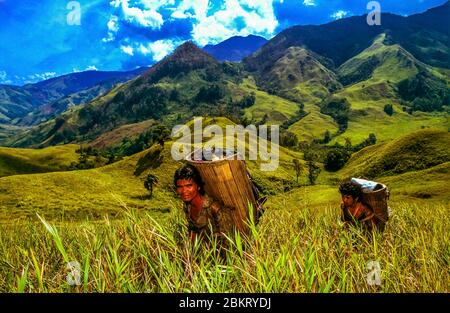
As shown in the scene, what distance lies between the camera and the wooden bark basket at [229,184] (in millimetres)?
5766

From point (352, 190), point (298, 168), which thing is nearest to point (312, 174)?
point (298, 168)

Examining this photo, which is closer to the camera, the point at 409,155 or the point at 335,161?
the point at 409,155

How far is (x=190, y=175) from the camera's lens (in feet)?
19.2

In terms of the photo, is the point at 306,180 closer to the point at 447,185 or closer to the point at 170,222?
the point at 447,185

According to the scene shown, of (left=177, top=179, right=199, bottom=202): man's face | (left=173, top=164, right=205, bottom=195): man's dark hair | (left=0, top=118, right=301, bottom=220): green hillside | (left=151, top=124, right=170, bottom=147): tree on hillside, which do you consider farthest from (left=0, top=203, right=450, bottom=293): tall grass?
(left=151, top=124, right=170, bottom=147): tree on hillside

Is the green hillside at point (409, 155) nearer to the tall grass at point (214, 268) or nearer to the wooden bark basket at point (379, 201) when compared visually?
the wooden bark basket at point (379, 201)

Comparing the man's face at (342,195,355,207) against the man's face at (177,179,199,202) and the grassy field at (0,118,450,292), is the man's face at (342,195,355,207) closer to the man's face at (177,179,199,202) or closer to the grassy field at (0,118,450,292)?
the grassy field at (0,118,450,292)

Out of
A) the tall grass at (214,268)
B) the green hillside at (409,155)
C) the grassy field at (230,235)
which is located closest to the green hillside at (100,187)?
the grassy field at (230,235)

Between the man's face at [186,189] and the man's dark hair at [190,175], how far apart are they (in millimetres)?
51

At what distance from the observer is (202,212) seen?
5.78 m

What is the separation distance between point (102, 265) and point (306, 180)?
389 feet

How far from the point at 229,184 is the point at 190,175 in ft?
1.89

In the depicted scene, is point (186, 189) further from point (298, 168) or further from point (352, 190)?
point (298, 168)
